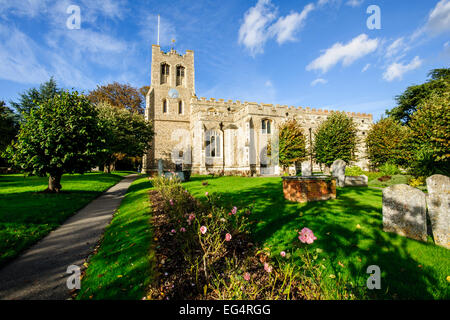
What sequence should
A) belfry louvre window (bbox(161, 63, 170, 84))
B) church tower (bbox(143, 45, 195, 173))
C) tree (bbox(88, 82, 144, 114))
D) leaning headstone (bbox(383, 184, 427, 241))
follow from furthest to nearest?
tree (bbox(88, 82, 144, 114))
belfry louvre window (bbox(161, 63, 170, 84))
church tower (bbox(143, 45, 195, 173))
leaning headstone (bbox(383, 184, 427, 241))

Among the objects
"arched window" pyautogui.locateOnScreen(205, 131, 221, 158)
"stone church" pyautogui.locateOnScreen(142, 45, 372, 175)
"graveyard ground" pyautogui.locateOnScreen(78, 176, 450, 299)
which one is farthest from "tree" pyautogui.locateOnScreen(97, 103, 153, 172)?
"graveyard ground" pyautogui.locateOnScreen(78, 176, 450, 299)

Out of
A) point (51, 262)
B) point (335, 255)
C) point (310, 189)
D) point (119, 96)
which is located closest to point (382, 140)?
point (310, 189)

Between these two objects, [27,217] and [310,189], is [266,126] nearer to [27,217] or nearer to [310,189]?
[310,189]

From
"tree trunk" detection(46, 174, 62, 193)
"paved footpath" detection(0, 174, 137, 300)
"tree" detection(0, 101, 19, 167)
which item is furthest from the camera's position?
"tree" detection(0, 101, 19, 167)

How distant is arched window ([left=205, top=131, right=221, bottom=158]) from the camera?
25.0 m

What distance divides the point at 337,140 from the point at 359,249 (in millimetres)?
24406

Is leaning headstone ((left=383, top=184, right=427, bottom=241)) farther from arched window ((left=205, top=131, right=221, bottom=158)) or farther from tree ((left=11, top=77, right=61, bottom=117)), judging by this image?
tree ((left=11, top=77, right=61, bottom=117))

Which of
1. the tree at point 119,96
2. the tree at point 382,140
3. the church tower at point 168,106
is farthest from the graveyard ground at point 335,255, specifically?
the tree at point 119,96

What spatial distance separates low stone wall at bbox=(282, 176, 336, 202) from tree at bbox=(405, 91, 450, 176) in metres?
9.74

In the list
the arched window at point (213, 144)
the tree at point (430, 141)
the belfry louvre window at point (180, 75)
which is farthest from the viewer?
the belfry louvre window at point (180, 75)

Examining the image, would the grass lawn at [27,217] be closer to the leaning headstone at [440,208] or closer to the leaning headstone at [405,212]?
the leaning headstone at [405,212]

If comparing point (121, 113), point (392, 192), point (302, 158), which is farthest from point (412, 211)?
point (121, 113)

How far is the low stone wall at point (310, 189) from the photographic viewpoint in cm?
695

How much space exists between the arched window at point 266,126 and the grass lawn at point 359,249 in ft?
60.1
